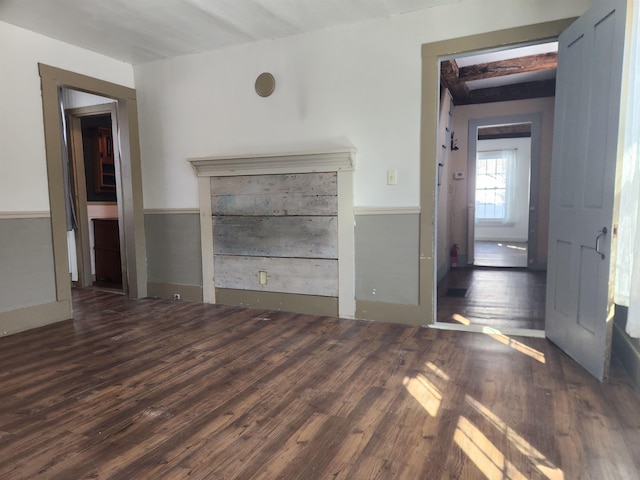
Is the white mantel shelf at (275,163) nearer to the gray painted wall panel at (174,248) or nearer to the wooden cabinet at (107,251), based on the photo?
the gray painted wall panel at (174,248)

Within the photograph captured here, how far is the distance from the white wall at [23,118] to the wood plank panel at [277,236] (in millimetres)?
1545

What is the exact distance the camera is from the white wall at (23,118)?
3229 millimetres

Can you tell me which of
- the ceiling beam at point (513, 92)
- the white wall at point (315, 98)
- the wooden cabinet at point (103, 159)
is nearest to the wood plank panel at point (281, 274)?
the white wall at point (315, 98)

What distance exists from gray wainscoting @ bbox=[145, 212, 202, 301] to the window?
8.55 m

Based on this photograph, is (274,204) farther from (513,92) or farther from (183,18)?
(513,92)

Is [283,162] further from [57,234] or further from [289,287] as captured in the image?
[57,234]

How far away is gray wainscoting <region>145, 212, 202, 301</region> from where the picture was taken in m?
4.18

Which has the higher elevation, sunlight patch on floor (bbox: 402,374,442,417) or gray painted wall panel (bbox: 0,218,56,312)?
gray painted wall panel (bbox: 0,218,56,312)

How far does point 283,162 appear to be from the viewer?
359 cm

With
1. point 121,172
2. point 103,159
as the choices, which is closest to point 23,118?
point 121,172

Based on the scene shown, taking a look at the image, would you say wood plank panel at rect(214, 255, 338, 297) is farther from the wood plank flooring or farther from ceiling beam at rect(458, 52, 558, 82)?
the wood plank flooring

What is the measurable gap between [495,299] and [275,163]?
2.64 m

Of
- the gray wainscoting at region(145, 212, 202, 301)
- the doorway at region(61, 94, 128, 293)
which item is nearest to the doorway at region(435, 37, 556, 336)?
the gray wainscoting at region(145, 212, 202, 301)

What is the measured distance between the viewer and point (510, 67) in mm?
4906
